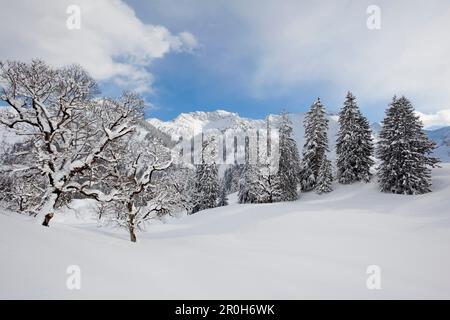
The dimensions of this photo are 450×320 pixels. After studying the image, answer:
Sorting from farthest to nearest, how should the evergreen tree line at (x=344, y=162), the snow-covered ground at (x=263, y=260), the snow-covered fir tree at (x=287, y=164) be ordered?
the snow-covered fir tree at (x=287, y=164), the evergreen tree line at (x=344, y=162), the snow-covered ground at (x=263, y=260)

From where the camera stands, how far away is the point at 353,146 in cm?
3794

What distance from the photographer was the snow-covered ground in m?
5.64

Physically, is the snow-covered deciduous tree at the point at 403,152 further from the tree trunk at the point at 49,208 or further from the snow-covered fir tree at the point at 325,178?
the tree trunk at the point at 49,208

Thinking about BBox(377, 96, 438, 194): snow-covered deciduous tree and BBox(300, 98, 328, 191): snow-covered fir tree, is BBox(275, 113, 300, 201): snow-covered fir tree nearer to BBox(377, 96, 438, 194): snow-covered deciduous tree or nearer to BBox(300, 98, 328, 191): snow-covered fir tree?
BBox(300, 98, 328, 191): snow-covered fir tree

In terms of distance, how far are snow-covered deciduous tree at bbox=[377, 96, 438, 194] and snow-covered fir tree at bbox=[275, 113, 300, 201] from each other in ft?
43.3

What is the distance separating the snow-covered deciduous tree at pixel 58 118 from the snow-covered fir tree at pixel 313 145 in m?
35.1

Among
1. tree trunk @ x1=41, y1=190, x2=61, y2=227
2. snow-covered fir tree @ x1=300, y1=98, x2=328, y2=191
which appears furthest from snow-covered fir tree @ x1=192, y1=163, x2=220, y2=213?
tree trunk @ x1=41, y1=190, x2=61, y2=227

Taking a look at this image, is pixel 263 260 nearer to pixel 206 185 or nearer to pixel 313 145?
pixel 313 145

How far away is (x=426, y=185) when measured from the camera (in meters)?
28.5

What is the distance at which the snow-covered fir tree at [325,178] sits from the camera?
38.1 m

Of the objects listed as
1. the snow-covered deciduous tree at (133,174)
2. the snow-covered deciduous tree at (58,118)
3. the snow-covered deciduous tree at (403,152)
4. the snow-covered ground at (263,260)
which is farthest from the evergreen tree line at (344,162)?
the snow-covered deciduous tree at (58,118)
